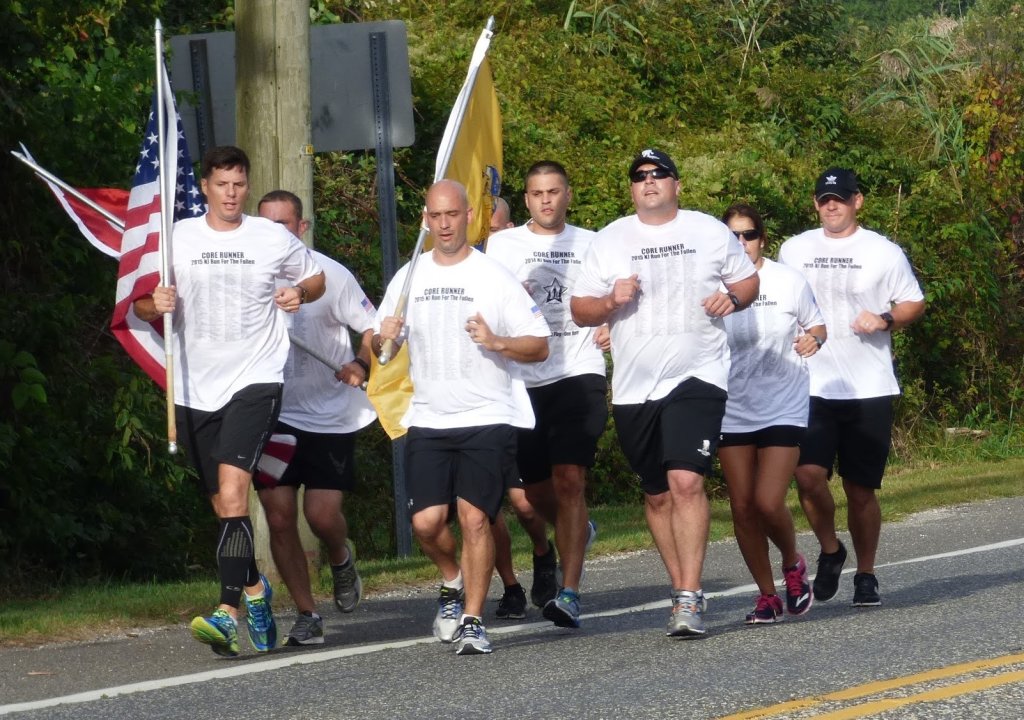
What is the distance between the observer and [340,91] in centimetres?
1091

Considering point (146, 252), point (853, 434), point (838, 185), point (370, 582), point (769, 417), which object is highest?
point (838, 185)

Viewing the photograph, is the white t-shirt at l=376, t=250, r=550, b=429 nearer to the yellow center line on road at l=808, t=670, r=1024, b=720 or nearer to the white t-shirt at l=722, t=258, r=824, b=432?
the white t-shirt at l=722, t=258, r=824, b=432

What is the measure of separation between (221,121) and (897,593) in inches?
190

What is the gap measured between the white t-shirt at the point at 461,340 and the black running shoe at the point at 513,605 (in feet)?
4.69

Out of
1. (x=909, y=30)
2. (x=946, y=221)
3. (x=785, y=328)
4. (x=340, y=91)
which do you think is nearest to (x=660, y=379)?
(x=785, y=328)

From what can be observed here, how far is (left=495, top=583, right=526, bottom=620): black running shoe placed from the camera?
29.2 ft

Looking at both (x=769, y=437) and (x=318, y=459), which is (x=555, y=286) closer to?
(x=769, y=437)

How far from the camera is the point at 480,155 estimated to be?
30.8 feet

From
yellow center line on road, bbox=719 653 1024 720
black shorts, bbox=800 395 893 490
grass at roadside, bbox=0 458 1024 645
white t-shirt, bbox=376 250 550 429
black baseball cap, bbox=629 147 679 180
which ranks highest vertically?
black baseball cap, bbox=629 147 679 180

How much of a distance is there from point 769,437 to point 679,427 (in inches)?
33.6

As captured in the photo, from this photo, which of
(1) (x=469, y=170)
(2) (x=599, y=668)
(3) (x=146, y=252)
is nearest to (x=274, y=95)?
(1) (x=469, y=170)

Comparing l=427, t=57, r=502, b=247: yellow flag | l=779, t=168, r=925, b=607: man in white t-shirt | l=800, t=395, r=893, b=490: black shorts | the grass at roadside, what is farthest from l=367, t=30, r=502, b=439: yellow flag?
l=800, t=395, r=893, b=490: black shorts

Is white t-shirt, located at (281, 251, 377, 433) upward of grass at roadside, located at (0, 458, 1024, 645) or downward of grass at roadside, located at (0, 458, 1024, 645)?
upward

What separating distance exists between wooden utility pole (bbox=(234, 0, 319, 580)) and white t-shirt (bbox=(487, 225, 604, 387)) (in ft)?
4.02
